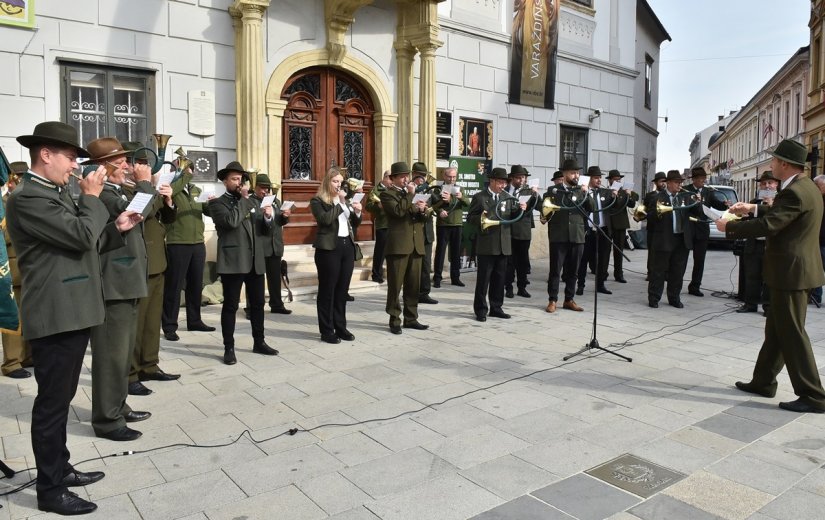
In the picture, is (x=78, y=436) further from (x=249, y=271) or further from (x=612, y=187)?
(x=612, y=187)

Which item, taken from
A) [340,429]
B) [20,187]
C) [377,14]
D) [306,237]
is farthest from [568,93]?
[20,187]

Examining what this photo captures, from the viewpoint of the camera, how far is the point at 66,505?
11.2ft

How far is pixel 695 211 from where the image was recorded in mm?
10484

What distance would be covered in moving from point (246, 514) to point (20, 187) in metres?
2.13

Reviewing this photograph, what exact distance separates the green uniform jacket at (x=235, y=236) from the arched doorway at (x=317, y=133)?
4.58 meters

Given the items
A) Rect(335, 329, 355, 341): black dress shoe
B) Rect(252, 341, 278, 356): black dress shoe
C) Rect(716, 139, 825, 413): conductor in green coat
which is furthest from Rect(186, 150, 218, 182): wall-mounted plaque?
Rect(716, 139, 825, 413): conductor in green coat

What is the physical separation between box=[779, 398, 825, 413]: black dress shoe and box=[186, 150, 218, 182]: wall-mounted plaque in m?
8.08

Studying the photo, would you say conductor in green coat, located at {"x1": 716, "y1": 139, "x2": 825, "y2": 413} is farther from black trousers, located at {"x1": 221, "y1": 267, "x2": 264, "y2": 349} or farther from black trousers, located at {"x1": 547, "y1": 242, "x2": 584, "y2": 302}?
black trousers, located at {"x1": 221, "y1": 267, "x2": 264, "y2": 349}

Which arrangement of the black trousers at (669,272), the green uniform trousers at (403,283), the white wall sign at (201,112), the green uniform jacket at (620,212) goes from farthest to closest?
1. the green uniform jacket at (620,212)
2. the black trousers at (669,272)
3. the white wall sign at (201,112)
4. the green uniform trousers at (403,283)

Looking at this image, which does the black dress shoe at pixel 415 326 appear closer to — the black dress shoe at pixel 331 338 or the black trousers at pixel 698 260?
the black dress shoe at pixel 331 338

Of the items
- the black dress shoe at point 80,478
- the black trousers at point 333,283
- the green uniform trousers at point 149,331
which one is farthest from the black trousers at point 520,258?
the black dress shoe at point 80,478

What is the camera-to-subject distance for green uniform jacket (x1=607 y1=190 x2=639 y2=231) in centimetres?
1212

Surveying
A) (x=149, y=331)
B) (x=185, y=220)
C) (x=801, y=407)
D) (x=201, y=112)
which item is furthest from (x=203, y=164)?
(x=801, y=407)

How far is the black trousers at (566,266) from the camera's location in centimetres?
→ 960
